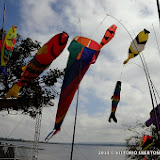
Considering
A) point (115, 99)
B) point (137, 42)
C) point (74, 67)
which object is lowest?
point (74, 67)

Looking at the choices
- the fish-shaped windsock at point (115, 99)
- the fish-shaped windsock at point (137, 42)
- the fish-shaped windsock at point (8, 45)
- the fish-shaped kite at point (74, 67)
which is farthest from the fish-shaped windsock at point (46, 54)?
the fish-shaped windsock at point (115, 99)

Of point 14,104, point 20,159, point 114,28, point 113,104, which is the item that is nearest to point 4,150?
point 20,159

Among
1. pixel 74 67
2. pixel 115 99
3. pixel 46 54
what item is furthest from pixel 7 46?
pixel 74 67

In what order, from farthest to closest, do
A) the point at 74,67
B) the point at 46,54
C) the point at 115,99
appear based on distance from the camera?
the point at 115,99 < the point at 46,54 < the point at 74,67

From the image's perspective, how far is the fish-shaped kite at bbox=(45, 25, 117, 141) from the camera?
4434mm

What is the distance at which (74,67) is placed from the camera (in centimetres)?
464

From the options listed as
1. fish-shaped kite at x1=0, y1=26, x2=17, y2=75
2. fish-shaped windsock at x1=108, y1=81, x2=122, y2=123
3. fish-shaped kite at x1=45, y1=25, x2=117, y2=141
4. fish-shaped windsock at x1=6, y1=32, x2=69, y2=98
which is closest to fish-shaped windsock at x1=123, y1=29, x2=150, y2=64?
fish-shaped windsock at x1=108, y1=81, x2=122, y2=123

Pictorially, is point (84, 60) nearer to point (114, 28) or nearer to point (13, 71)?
point (114, 28)

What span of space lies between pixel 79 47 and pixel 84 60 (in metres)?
0.33

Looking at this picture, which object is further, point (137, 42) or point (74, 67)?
point (137, 42)

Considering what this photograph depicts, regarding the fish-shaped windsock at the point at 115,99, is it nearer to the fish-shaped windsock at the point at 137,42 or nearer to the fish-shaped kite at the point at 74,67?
the fish-shaped windsock at the point at 137,42

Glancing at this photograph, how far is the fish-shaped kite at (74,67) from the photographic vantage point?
443 cm

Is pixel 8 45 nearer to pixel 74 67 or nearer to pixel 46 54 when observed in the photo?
pixel 46 54

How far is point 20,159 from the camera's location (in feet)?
34.6
